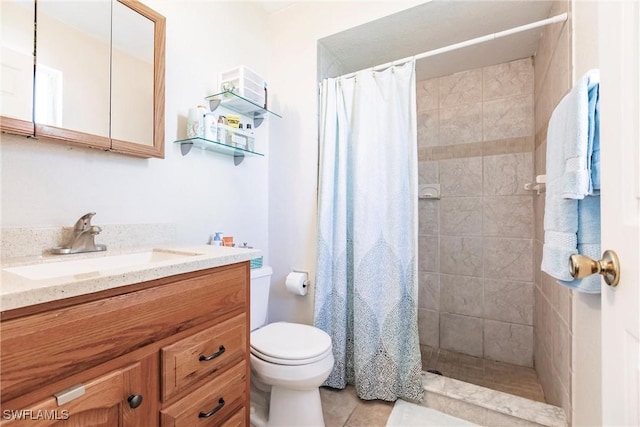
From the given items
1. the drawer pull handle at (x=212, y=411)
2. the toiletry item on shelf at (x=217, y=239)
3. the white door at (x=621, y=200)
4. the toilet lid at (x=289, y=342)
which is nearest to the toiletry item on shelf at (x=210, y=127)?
the toiletry item on shelf at (x=217, y=239)

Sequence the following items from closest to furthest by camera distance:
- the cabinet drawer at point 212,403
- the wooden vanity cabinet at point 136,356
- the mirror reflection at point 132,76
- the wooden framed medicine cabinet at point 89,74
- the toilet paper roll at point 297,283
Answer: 1. the wooden vanity cabinet at point 136,356
2. the cabinet drawer at point 212,403
3. the wooden framed medicine cabinet at point 89,74
4. the mirror reflection at point 132,76
5. the toilet paper roll at point 297,283

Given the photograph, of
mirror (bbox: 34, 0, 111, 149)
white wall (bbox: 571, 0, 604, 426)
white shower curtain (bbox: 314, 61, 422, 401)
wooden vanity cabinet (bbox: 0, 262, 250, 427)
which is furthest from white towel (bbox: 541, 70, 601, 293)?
mirror (bbox: 34, 0, 111, 149)

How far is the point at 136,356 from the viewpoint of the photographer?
752mm

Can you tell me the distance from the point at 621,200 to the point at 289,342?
1.25m

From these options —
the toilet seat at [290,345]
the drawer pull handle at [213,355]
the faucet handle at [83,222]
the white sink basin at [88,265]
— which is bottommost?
the toilet seat at [290,345]

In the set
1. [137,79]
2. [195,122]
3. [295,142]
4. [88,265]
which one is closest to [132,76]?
[137,79]

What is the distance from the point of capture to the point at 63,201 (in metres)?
1.08

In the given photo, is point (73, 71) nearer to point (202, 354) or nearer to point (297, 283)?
point (202, 354)

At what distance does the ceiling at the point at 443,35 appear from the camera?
1.61m

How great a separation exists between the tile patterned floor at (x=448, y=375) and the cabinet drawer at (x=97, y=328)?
3.24ft

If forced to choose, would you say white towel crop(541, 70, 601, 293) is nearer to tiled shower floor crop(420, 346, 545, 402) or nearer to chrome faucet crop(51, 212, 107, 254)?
tiled shower floor crop(420, 346, 545, 402)

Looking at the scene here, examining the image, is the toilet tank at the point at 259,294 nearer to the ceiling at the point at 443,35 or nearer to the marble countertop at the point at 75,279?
the marble countertop at the point at 75,279

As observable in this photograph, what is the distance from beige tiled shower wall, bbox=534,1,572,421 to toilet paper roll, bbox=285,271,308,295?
4.26 ft

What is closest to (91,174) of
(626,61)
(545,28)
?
(626,61)
